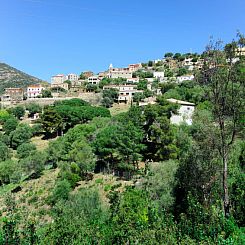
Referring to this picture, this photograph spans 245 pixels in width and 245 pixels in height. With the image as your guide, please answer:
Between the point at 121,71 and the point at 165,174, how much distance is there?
79.2 m

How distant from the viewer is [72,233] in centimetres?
728

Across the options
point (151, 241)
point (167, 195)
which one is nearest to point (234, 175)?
point (167, 195)

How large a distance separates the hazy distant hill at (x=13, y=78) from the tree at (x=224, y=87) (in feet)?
367

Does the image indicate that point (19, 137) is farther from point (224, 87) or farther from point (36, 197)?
point (224, 87)

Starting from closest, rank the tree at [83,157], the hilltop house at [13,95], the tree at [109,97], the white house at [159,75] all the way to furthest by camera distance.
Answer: the tree at [83,157] < the tree at [109,97] < the hilltop house at [13,95] < the white house at [159,75]

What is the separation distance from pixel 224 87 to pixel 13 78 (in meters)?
129

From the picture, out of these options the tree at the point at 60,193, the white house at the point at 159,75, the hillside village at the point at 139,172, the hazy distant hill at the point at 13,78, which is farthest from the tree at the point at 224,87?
the hazy distant hill at the point at 13,78

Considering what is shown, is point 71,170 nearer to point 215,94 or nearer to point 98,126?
point 98,126

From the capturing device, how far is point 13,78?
128 meters

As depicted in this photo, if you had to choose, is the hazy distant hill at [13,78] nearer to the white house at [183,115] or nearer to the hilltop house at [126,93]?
the hilltop house at [126,93]

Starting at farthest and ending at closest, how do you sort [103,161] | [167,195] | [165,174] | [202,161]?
1. [103,161]
2. [165,174]
3. [167,195]
4. [202,161]

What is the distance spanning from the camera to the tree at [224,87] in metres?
11.4

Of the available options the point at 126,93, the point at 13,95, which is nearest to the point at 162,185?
the point at 126,93

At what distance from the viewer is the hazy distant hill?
11875cm
